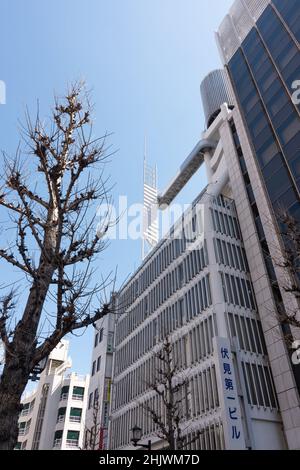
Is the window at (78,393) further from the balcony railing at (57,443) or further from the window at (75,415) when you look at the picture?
the balcony railing at (57,443)

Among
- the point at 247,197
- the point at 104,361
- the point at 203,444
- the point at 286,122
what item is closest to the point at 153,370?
the point at 203,444

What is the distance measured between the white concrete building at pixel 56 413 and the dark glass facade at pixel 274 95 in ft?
123

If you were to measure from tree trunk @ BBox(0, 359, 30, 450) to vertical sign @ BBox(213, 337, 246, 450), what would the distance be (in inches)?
653

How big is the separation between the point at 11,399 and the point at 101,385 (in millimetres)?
35001

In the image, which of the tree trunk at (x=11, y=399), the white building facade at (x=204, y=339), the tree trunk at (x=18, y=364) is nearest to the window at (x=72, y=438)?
the white building facade at (x=204, y=339)

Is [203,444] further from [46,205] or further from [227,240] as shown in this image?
[46,205]

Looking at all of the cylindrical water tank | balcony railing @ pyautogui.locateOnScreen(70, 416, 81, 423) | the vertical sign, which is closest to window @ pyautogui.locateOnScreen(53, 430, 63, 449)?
balcony railing @ pyautogui.locateOnScreen(70, 416, 81, 423)

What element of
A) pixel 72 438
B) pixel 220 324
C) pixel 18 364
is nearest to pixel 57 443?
pixel 72 438

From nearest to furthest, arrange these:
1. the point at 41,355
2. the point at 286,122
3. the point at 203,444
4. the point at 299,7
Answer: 1. the point at 41,355
2. the point at 203,444
3. the point at 286,122
4. the point at 299,7

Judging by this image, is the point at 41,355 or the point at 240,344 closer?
the point at 41,355

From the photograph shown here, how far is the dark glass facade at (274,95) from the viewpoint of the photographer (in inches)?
910

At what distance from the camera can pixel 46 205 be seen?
6.87m

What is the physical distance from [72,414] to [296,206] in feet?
132

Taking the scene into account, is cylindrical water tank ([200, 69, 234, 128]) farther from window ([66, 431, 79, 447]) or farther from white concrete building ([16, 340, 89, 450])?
window ([66, 431, 79, 447])
